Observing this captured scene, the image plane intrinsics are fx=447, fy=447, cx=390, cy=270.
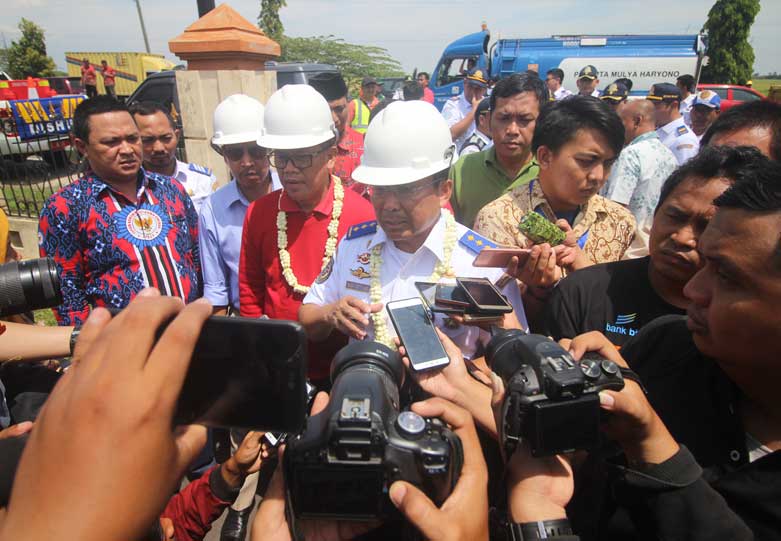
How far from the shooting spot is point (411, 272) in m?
2.04

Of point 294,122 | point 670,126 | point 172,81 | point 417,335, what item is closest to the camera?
point 417,335

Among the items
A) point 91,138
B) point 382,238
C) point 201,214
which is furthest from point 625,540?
point 91,138

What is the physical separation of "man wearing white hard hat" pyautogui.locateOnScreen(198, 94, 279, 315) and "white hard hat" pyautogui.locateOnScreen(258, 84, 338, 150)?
54 cm

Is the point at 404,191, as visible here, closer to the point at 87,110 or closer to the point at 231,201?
the point at 231,201

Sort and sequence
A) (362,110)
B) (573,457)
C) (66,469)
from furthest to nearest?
(362,110), (573,457), (66,469)

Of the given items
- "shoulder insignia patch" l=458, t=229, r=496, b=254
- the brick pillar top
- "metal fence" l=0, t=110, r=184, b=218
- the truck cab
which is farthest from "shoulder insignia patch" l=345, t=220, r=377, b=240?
the truck cab

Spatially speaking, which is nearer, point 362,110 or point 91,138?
point 91,138

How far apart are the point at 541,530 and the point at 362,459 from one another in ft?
1.54

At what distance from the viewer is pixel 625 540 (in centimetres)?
120

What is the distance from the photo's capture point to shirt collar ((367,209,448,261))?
1.99 m

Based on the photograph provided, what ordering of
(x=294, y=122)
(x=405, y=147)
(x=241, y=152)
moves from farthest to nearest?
(x=241, y=152)
(x=294, y=122)
(x=405, y=147)

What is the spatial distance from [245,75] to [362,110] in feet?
11.6

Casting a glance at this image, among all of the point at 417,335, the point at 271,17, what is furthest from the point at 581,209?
the point at 271,17

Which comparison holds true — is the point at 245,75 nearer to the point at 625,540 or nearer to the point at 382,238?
the point at 382,238
